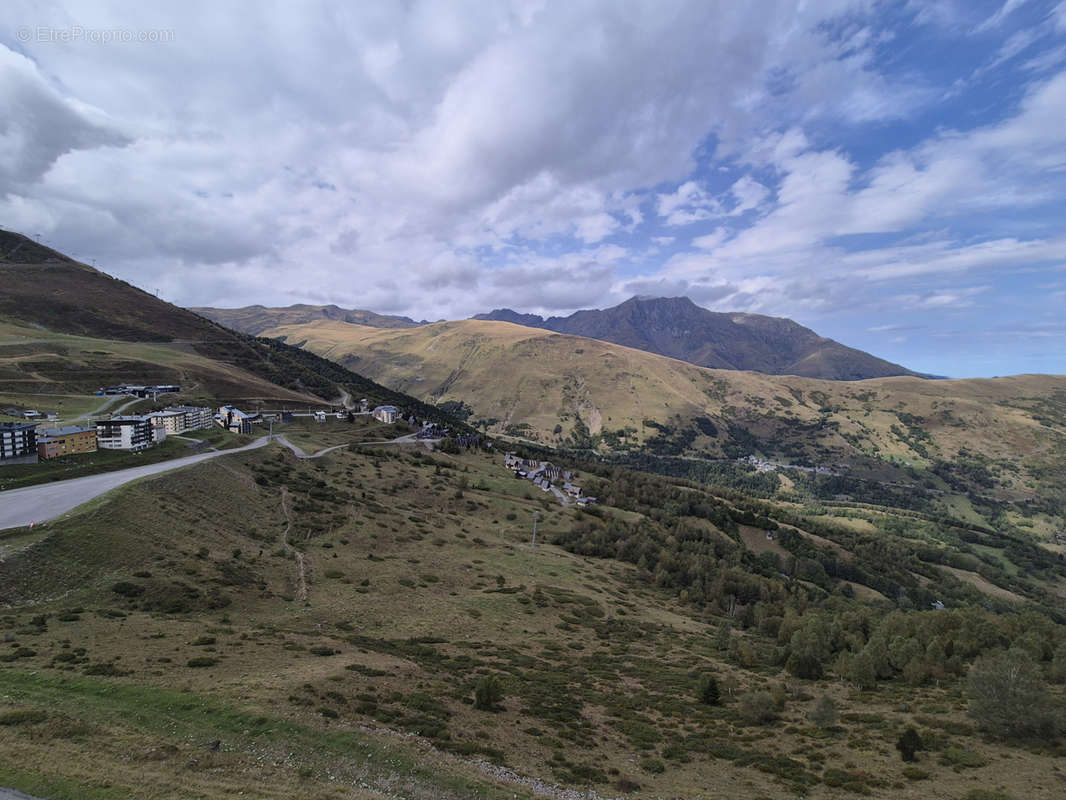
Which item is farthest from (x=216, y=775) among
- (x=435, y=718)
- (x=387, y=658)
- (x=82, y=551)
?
(x=82, y=551)

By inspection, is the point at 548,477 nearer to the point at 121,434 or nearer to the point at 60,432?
the point at 121,434

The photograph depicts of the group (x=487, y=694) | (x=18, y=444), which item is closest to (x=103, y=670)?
(x=487, y=694)

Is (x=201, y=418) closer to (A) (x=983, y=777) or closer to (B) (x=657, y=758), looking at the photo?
(B) (x=657, y=758)

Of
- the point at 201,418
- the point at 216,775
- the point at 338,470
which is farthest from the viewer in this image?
the point at 201,418

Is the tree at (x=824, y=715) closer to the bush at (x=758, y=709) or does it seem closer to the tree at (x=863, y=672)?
the bush at (x=758, y=709)

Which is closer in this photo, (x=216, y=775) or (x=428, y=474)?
(x=216, y=775)
